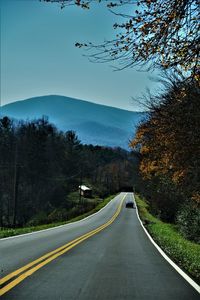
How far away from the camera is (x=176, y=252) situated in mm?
15328

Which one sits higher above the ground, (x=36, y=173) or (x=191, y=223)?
(x=36, y=173)

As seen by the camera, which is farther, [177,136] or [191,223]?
[191,223]

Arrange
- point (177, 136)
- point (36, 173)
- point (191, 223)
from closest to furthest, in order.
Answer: point (177, 136) < point (191, 223) < point (36, 173)

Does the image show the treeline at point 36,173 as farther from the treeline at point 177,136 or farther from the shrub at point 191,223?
the treeline at point 177,136

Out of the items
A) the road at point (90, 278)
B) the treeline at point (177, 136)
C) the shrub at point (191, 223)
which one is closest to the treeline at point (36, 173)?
the shrub at point (191, 223)

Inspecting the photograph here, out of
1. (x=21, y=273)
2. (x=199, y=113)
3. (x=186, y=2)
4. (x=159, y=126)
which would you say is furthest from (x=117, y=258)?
(x=186, y=2)

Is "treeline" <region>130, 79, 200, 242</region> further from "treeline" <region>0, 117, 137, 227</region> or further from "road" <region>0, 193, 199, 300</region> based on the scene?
"treeline" <region>0, 117, 137, 227</region>

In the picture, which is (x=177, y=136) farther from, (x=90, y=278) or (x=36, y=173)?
(x=36, y=173)

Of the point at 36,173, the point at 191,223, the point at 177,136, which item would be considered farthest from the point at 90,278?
the point at 36,173

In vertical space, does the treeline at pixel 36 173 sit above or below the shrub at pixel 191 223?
above

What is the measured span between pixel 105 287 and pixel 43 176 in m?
77.7

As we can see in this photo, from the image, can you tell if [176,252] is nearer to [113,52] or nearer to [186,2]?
[113,52]

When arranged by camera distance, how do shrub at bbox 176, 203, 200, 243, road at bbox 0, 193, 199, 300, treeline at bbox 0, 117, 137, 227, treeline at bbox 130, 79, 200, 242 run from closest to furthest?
road at bbox 0, 193, 199, 300 → treeline at bbox 130, 79, 200, 242 → shrub at bbox 176, 203, 200, 243 → treeline at bbox 0, 117, 137, 227

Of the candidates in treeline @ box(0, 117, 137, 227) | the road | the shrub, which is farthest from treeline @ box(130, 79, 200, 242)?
treeline @ box(0, 117, 137, 227)
